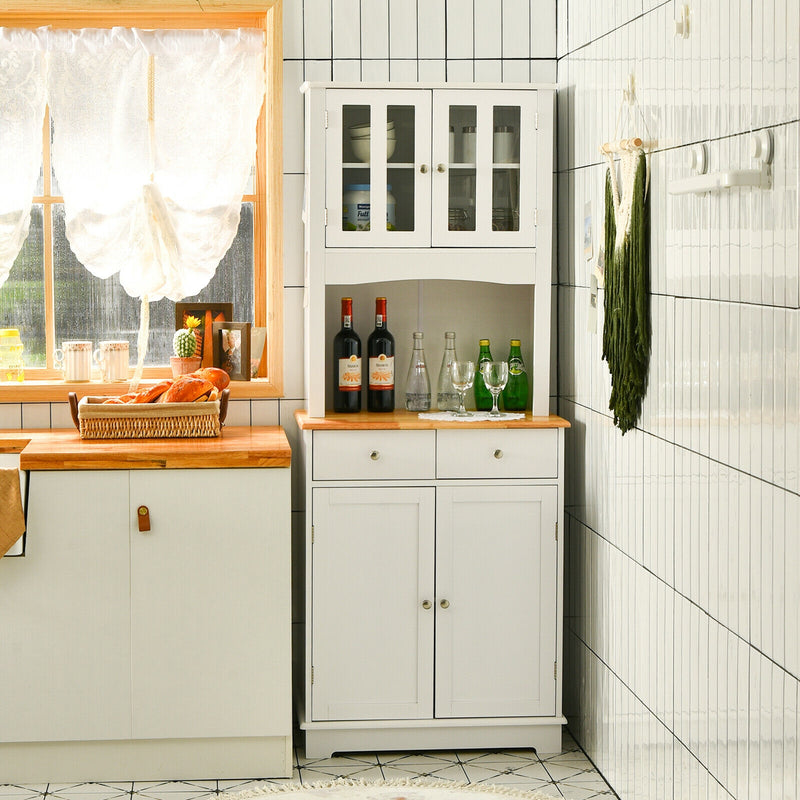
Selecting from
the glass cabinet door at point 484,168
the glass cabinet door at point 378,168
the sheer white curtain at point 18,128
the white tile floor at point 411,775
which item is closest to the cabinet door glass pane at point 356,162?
the glass cabinet door at point 378,168

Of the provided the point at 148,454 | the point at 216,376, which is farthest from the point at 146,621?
the point at 216,376

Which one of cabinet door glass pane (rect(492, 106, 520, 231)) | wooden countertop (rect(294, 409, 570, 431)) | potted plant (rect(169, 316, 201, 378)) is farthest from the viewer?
potted plant (rect(169, 316, 201, 378))

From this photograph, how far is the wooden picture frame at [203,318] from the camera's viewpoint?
11.3ft

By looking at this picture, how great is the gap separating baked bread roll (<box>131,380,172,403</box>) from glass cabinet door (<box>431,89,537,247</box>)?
34.0 inches

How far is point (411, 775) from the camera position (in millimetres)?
3006

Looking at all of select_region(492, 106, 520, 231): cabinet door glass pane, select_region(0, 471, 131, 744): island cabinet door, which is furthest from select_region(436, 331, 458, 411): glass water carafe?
select_region(0, 471, 131, 744): island cabinet door

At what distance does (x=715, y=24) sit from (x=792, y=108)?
1.30 ft

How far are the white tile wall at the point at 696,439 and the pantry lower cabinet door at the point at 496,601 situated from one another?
0.44ft

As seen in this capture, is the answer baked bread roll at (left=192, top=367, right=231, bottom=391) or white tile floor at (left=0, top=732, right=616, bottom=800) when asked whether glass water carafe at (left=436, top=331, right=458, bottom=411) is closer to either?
baked bread roll at (left=192, top=367, right=231, bottom=391)

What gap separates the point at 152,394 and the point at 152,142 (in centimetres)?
Answer: 79

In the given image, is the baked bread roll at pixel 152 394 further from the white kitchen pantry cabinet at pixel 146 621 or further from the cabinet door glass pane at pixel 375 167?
the cabinet door glass pane at pixel 375 167

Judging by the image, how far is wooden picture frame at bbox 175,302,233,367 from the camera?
11.3ft

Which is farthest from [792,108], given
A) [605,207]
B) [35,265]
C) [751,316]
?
[35,265]

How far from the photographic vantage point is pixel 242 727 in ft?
9.75
